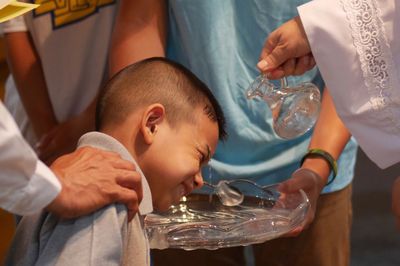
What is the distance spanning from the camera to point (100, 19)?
1.95 meters

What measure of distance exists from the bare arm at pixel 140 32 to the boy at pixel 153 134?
0.90ft

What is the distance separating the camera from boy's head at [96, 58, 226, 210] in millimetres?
1380

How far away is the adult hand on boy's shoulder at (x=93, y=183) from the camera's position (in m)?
1.12

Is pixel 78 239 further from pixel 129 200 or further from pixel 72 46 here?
pixel 72 46

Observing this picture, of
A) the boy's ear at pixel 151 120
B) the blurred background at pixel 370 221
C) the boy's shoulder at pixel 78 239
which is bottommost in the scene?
the blurred background at pixel 370 221

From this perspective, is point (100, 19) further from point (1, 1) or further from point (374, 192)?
point (374, 192)

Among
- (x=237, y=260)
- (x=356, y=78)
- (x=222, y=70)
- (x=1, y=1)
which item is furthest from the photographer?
(x=237, y=260)

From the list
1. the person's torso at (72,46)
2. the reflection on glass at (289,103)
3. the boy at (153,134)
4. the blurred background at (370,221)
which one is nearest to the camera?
the boy at (153,134)

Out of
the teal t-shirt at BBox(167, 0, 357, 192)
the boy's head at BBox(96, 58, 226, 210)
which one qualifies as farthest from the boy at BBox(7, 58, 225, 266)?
the teal t-shirt at BBox(167, 0, 357, 192)

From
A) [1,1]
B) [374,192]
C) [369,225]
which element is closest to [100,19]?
[1,1]

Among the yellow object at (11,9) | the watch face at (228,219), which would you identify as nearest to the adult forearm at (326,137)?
the watch face at (228,219)

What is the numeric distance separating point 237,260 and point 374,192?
1690 mm

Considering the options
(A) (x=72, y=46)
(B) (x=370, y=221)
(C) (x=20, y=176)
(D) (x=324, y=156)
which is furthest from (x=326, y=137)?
(B) (x=370, y=221)

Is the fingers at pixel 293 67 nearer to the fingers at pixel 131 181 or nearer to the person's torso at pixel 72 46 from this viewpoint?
the fingers at pixel 131 181
